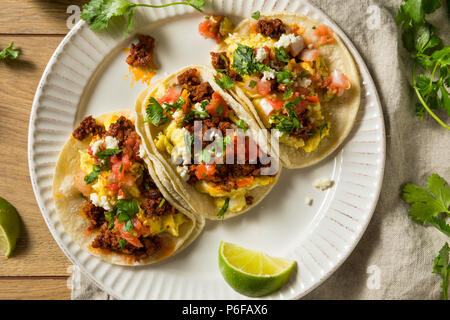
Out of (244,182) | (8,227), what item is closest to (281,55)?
(244,182)

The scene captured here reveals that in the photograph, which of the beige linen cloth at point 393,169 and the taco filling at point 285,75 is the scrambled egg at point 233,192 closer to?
the taco filling at point 285,75

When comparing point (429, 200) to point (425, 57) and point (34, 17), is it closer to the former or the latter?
point (425, 57)

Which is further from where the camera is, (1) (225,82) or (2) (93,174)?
(2) (93,174)

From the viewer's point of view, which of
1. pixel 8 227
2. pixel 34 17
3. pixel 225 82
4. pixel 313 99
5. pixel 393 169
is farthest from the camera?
pixel 34 17

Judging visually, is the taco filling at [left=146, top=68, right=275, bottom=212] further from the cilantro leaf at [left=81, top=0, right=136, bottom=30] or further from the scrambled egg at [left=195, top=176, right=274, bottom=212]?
the cilantro leaf at [left=81, top=0, right=136, bottom=30]

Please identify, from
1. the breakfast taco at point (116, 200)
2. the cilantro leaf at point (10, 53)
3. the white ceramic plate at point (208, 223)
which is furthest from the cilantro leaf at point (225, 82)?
the cilantro leaf at point (10, 53)
